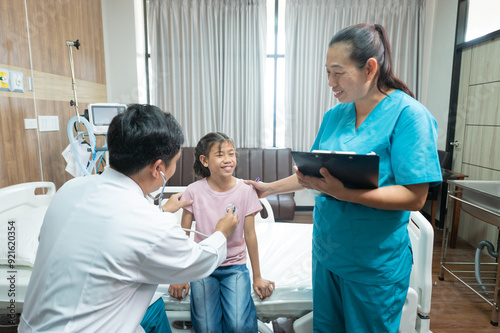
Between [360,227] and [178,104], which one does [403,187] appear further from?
[178,104]

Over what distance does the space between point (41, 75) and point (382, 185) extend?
2569mm

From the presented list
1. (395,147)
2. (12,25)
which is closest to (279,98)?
(12,25)

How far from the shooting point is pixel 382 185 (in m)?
0.97

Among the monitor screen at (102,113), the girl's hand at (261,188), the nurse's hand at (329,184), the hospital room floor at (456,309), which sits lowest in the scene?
the hospital room floor at (456,309)

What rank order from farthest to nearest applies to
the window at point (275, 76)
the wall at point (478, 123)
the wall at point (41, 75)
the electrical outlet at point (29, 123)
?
1. the window at point (275, 76)
2. the wall at point (478, 123)
3. the electrical outlet at point (29, 123)
4. the wall at point (41, 75)

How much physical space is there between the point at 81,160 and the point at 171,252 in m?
2.06

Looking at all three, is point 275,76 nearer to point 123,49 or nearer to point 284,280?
point 123,49

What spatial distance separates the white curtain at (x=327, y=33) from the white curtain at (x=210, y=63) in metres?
0.39

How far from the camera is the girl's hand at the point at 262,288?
1.36m

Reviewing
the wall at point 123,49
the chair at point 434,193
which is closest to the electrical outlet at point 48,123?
the wall at point 123,49

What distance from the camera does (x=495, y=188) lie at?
228cm

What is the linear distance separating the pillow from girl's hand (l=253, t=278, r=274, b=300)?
1.04 m

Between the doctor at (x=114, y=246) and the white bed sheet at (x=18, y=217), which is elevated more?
the doctor at (x=114, y=246)

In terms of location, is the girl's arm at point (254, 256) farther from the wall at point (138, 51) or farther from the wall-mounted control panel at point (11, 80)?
the wall at point (138, 51)
